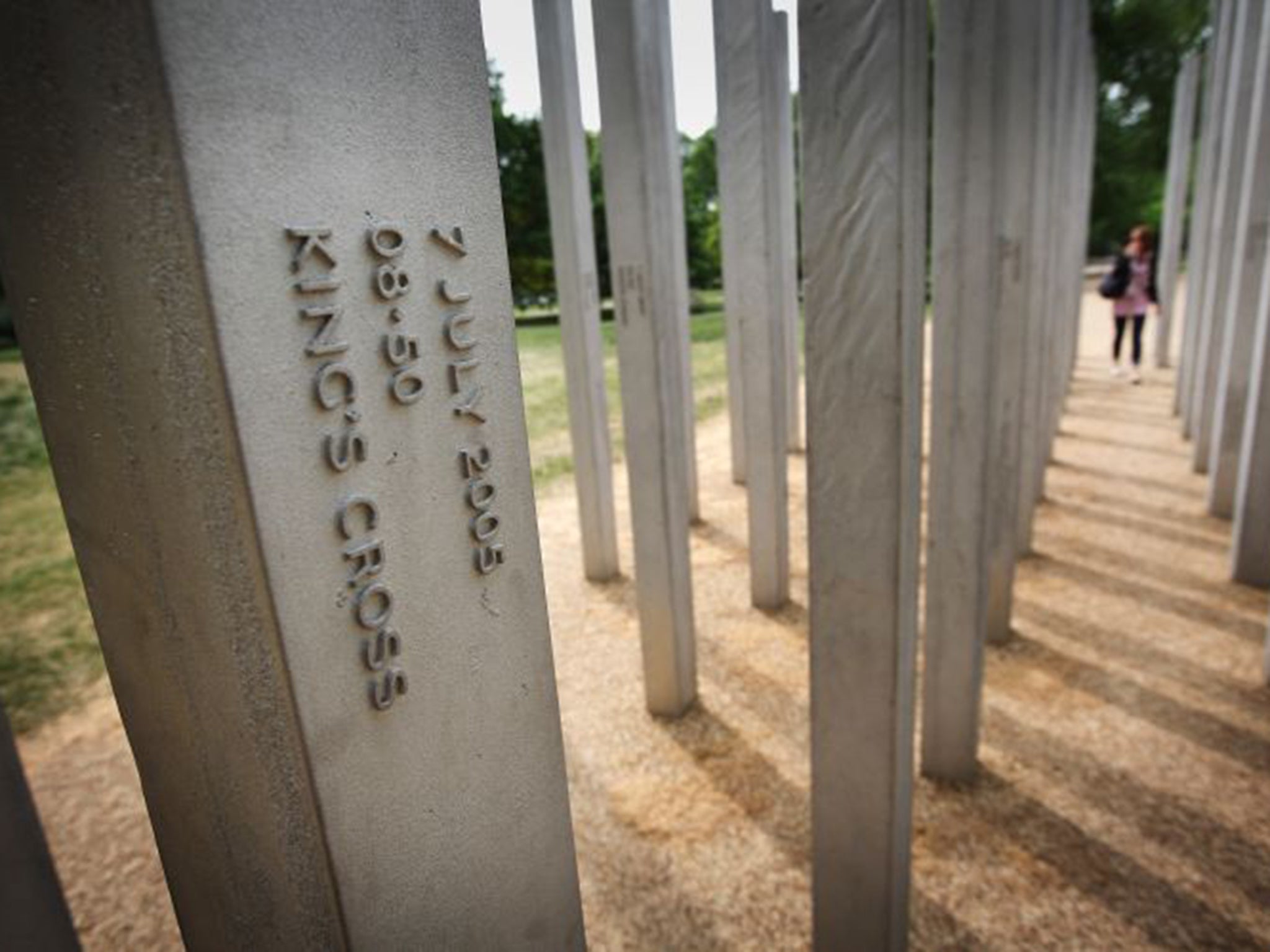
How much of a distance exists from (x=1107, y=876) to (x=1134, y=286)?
1268 centimetres

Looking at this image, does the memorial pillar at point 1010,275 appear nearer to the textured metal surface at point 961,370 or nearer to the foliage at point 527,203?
the textured metal surface at point 961,370

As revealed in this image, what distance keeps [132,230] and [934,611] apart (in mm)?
3738

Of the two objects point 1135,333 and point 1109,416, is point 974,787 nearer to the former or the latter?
point 1109,416

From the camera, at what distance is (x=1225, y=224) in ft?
26.6

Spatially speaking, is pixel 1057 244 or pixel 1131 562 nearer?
pixel 1131 562

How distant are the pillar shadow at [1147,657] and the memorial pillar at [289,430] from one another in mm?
4932

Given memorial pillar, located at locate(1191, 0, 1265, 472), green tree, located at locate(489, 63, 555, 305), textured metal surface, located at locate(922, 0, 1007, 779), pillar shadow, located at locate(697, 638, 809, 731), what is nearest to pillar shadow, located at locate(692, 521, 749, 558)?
pillar shadow, located at locate(697, 638, 809, 731)

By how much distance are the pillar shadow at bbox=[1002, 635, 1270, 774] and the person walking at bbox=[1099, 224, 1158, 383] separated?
389 inches

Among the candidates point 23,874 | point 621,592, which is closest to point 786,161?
point 621,592

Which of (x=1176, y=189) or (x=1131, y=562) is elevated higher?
(x=1176, y=189)

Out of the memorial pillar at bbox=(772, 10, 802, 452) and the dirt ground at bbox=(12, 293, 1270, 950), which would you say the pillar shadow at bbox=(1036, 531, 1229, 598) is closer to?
the dirt ground at bbox=(12, 293, 1270, 950)

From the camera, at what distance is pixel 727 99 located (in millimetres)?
5602

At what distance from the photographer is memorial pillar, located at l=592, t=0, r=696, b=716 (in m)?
3.98

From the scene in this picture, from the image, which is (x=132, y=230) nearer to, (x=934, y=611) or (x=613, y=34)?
(x=613, y=34)
